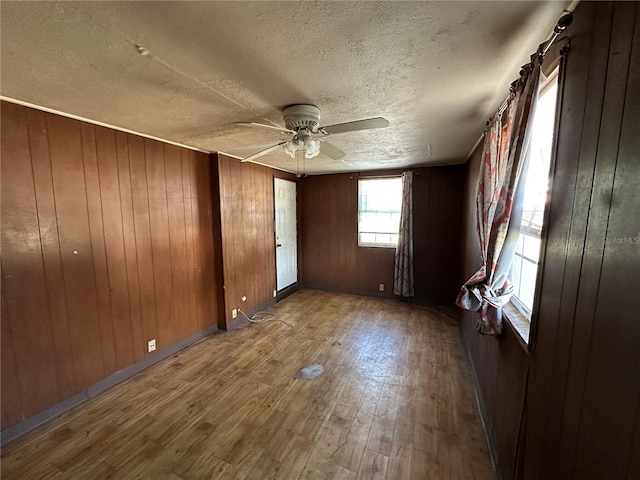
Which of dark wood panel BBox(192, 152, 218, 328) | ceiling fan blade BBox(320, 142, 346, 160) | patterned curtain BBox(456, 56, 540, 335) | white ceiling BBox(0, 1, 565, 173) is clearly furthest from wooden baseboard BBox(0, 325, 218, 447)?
patterned curtain BBox(456, 56, 540, 335)

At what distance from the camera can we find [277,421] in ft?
6.31

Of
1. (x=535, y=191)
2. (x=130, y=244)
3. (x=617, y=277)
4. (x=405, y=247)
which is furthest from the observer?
(x=405, y=247)

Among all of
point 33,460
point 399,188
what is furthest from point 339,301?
point 33,460

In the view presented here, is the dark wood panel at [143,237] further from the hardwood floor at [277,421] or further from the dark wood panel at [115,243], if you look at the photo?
the hardwood floor at [277,421]

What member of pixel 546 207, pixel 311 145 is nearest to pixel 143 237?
pixel 311 145

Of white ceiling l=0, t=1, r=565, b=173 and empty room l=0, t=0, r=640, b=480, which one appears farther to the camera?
white ceiling l=0, t=1, r=565, b=173

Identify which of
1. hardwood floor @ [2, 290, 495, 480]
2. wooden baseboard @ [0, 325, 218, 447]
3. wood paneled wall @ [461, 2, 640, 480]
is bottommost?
hardwood floor @ [2, 290, 495, 480]

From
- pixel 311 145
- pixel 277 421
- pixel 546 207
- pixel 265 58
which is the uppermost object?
pixel 265 58

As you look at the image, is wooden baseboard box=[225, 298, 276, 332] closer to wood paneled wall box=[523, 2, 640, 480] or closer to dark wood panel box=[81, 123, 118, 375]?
dark wood panel box=[81, 123, 118, 375]

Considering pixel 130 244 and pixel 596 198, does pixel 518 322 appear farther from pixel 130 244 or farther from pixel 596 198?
pixel 130 244

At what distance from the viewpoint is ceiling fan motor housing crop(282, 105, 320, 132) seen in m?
1.70

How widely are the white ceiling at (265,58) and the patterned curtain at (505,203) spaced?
0.19 meters

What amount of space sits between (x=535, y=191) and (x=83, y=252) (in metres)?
3.16

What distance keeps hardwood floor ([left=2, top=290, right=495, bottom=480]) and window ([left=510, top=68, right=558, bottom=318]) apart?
3.64 feet
